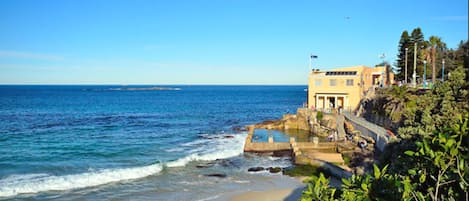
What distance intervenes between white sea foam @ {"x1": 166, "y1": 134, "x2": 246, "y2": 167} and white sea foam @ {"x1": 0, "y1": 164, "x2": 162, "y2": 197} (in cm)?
257

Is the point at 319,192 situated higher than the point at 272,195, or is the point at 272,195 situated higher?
the point at 319,192

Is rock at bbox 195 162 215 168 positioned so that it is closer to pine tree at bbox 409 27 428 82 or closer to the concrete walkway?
the concrete walkway

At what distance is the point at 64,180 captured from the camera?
20.6 metres

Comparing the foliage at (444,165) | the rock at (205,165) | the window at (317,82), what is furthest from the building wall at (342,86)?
the foliage at (444,165)

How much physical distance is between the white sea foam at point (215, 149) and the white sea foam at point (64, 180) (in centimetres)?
257

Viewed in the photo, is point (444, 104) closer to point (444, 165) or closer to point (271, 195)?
point (444, 165)

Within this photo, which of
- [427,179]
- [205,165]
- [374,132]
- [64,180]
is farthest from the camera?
[374,132]

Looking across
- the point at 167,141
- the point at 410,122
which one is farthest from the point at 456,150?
the point at 167,141

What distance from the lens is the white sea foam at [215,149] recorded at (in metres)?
26.0

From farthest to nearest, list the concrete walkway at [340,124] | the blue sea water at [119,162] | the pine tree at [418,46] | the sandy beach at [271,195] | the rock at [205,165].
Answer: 1. the pine tree at [418,46]
2. the concrete walkway at [340,124]
3. the rock at [205,165]
4. the blue sea water at [119,162]
5. the sandy beach at [271,195]

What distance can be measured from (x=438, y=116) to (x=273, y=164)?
16.1m

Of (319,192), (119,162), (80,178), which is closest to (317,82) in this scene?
(119,162)

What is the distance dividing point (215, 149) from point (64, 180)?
39.8ft

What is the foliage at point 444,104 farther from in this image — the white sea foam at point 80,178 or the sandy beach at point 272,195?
the white sea foam at point 80,178
